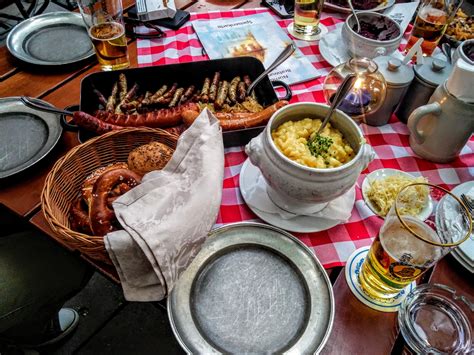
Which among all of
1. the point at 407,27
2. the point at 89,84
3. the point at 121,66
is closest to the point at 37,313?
the point at 89,84

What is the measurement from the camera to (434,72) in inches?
42.9

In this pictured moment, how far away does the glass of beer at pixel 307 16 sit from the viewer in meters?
1.47

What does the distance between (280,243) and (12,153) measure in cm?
80

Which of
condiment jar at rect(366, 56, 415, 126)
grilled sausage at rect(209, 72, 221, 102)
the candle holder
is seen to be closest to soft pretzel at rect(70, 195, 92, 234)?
grilled sausage at rect(209, 72, 221, 102)

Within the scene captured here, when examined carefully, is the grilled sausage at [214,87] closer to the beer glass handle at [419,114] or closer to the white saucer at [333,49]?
the white saucer at [333,49]

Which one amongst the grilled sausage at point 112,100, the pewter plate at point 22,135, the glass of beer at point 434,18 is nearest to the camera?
the pewter plate at point 22,135

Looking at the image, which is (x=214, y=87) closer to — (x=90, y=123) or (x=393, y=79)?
(x=90, y=123)

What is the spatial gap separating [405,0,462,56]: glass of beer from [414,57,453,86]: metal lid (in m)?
0.31

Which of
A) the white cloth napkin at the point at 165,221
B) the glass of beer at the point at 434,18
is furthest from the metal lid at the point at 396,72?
the white cloth napkin at the point at 165,221

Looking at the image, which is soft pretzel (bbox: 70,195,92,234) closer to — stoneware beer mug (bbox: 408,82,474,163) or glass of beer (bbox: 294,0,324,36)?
stoneware beer mug (bbox: 408,82,474,163)

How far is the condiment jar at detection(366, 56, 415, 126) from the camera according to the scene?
42.1 inches

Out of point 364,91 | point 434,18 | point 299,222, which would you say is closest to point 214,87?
point 364,91

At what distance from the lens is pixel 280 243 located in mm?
841

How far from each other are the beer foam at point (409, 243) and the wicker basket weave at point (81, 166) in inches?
21.9
